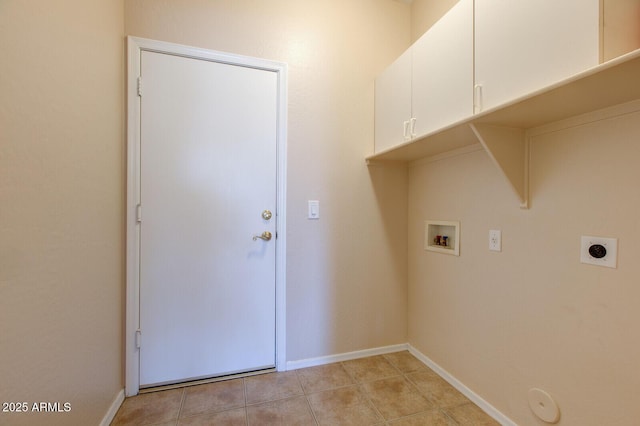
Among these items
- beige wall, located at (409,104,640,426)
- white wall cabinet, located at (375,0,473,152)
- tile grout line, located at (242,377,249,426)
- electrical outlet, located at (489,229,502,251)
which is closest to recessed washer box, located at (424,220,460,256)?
beige wall, located at (409,104,640,426)

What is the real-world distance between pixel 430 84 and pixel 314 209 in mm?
1048

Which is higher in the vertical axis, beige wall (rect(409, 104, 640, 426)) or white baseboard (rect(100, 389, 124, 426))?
beige wall (rect(409, 104, 640, 426))

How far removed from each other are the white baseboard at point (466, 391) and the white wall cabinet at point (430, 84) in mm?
Answer: 1525

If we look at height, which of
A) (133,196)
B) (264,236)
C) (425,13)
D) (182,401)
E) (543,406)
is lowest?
(182,401)

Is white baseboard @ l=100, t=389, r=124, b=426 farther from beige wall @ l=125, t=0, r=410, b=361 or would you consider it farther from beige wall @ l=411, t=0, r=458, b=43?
beige wall @ l=411, t=0, r=458, b=43

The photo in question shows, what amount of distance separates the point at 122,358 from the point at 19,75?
1.50m

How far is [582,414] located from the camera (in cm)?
107

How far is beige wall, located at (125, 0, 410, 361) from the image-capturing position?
1.84 m

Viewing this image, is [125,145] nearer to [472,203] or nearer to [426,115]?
[426,115]

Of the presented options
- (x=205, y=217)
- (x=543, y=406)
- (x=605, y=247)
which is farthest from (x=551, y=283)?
(x=205, y=217)

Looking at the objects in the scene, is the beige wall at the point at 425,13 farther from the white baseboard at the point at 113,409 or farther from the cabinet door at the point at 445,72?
the white baseboard at the point at 113,409

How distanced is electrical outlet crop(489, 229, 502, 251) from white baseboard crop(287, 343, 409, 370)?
3.78ft

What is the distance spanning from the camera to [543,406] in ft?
3.92

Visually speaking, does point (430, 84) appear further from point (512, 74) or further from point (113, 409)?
point (113, 409)
